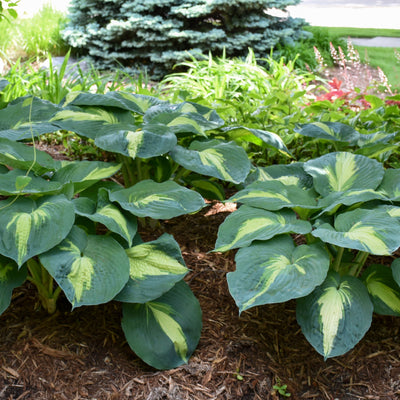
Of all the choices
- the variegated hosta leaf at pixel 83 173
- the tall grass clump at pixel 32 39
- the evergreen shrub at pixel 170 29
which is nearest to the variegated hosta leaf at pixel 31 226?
the variegated hosta leaf at pixel 83 173

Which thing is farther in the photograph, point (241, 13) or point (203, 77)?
point (241, 13)

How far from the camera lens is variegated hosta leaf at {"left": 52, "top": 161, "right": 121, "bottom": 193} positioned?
1851 mm

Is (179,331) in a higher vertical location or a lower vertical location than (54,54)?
higher

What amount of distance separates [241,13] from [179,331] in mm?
5439

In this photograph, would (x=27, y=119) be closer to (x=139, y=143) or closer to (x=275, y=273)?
(x=139, y=143)

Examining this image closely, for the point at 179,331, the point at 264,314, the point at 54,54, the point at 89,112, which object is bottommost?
the point at 54,54

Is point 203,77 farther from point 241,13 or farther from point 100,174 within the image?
point 100,174

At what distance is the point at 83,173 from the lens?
188cm

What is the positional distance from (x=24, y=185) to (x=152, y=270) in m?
0.53

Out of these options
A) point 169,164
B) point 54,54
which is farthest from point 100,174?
point 54,54

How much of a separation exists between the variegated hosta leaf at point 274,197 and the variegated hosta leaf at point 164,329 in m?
0.45

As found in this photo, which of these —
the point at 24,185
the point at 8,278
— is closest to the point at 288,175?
the point at 24,185

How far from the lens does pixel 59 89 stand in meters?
3.47

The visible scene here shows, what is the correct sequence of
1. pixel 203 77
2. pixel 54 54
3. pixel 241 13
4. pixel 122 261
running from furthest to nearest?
1. pixel 54 54
2. pixel 241 13
3. pixel 203 77
4. pixel 122 261
